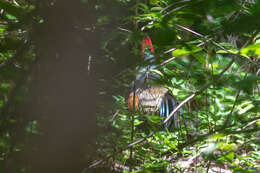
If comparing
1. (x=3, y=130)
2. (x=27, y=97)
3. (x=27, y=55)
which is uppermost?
(x=27, y=55)

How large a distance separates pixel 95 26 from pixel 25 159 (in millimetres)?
439

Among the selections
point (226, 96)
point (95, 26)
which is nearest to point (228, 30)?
point (95, 26)

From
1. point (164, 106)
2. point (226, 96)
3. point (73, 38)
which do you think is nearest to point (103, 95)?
point (73, 38)

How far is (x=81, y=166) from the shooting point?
0.73 metres

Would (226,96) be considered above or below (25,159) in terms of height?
above

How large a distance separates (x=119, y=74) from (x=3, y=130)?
44cm

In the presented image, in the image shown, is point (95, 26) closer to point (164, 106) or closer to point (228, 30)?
point (228, 30)

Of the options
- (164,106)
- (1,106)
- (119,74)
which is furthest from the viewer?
(164,106)

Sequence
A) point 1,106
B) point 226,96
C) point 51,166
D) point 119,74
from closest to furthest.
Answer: point 51,166, point 1,106, point 119,74, point 226,96

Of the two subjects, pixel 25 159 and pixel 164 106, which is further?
pixel 164 106

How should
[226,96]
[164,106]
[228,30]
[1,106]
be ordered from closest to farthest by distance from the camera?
[228,30] → [1,106] → [226,96] → [164,106]

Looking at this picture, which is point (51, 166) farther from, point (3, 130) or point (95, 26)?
point (95, 26)

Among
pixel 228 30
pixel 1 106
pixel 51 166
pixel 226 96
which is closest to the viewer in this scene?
pixel 228 30

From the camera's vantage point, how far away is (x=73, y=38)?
27.5 inches
